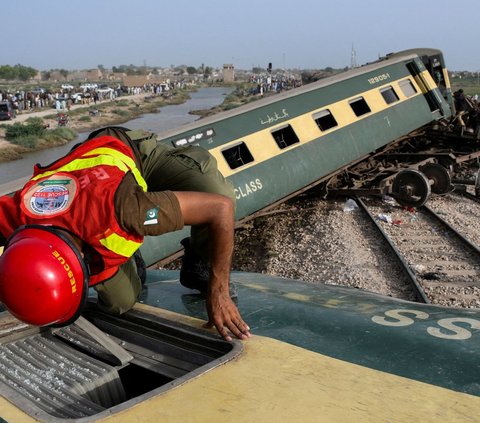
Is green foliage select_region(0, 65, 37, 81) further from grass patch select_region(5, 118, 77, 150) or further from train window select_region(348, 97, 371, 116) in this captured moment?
train window select_region(348, 97, 371, 116)

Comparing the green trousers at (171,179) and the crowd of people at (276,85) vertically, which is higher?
the crowd of people at (276,85)

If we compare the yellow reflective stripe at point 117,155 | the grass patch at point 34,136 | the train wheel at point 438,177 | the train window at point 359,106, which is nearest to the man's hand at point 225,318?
the yellow reflective stripe at point 117,155

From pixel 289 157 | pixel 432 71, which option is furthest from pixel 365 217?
pixel 432 71

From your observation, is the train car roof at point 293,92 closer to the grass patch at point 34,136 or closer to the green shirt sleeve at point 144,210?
the green shirt sleeve at point 144,210

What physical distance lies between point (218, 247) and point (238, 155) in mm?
7631

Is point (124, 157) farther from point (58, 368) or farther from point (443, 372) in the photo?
point (443, 372)

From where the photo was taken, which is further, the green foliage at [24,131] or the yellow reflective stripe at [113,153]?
the green foliage at [24,131]

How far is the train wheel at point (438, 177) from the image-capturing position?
12089mm

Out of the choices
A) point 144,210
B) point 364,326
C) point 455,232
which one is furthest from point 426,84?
point 144,210

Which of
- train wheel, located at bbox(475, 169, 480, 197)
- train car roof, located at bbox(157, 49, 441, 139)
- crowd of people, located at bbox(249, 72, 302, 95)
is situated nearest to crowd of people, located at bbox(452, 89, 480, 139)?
train car roof, located at bbox(157, 49, 441, 139)

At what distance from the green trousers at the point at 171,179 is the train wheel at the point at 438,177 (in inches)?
391

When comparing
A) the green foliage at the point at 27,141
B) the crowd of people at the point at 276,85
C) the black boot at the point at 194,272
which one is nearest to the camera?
the black boot at the point at 194,272

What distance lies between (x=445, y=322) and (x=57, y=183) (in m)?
1.83

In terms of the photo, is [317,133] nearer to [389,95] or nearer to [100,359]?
[389,95]
